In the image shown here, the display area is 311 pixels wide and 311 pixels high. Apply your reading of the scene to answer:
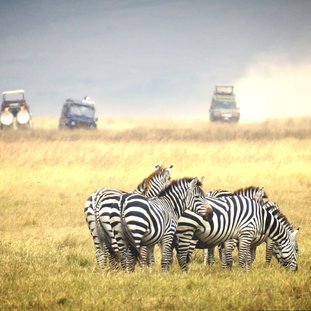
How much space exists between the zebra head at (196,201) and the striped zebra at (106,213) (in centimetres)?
72

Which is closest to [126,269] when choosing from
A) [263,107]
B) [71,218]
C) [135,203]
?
[135,203]

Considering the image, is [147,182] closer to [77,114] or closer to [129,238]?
[129,238]

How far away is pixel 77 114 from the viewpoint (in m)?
49.4

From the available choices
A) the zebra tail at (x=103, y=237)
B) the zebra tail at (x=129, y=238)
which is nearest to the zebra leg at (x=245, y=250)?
the zebra tail at (x=129, y=238)

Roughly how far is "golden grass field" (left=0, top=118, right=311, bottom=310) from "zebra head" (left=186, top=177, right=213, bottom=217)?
0.96 meters

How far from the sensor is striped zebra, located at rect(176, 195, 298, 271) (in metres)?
13.8

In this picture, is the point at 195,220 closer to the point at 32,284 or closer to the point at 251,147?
the point at 32,284

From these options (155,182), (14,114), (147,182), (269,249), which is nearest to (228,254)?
(269,249)

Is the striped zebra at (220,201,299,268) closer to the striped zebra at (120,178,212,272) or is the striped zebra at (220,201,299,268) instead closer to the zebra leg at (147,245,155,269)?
the striped zebra at (120,178,212,272)

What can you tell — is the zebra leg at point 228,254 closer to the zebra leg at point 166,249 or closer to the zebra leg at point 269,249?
the zebra leg at point 269,249

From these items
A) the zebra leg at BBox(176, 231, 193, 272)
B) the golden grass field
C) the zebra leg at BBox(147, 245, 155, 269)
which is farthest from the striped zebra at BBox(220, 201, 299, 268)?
the zebra leg at BBox(147, 245, 155, 269)

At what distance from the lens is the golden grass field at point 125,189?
37.2 ft

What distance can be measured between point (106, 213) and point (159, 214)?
2.66 feet

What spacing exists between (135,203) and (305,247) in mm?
5279
